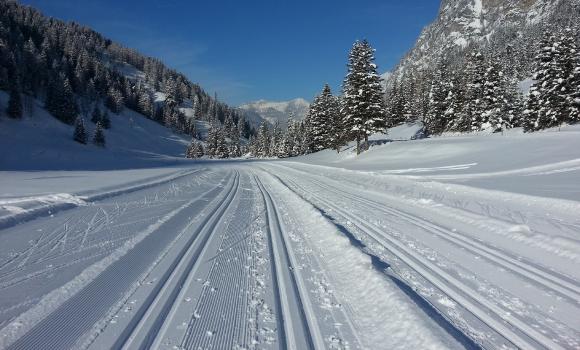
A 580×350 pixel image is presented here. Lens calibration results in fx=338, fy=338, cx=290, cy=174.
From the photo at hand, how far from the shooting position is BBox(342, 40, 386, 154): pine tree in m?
35.3

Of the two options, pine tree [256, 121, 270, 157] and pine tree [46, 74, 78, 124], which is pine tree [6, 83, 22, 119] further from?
pine tree [256, 121, 270, 157]

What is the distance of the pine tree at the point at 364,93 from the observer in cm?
3531

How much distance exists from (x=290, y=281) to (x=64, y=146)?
232 feet

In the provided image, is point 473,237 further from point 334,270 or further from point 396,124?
point 396,124

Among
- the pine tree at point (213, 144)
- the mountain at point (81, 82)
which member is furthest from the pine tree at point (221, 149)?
the mountain at point (81, 82)

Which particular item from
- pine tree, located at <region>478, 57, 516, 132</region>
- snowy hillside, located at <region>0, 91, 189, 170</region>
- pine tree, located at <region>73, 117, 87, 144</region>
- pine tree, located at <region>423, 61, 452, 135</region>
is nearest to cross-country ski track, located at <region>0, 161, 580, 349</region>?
pine tree, located at <region>478, 57, 516, 132</region>

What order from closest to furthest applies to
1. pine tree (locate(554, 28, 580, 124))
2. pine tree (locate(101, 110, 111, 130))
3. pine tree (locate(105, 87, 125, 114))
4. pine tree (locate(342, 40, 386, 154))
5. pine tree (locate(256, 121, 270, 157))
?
1. pine tree (locate(554, 28, 580, 124))
2. pine tree (locate(342, 40, 386, 154))
3. pine tree (locate(101, 110, 111, 130))
4. pine tree (locate(256, 121, 270, 157))
5. pine tree (locate(105, 87, 125, 114))

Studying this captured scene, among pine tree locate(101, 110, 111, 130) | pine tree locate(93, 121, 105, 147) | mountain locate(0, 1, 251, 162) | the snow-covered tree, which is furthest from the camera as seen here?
pine tree locate(101, 110, 111, 130)

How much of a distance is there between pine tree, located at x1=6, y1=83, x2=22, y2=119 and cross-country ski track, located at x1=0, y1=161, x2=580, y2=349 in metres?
74.1

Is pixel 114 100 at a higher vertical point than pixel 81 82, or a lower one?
lower

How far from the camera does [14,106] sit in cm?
6506

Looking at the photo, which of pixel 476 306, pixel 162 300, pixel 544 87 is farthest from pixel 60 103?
pixel 476 306

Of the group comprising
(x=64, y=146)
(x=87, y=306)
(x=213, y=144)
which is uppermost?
(x=213, y=144)

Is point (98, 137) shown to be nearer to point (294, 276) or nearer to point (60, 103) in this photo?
point (60, 103)
